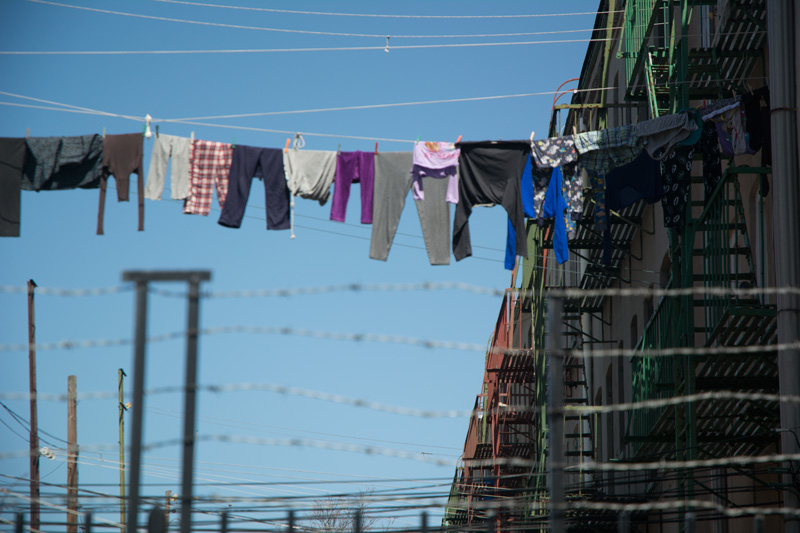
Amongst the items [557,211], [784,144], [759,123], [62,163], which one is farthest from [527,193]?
[62,163]

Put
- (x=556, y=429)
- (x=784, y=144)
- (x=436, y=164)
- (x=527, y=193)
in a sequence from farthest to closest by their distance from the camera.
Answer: (x=527, y=193) → (x=436, y=164) → (x=784, y=144) → (x=556, y=429)

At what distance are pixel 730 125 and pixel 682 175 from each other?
142 cm

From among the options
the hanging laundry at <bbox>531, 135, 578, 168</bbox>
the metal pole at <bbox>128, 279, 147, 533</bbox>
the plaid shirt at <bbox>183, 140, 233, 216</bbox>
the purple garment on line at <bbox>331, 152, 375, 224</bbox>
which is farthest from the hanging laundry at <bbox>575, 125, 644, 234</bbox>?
the metal pole at <bbox>128, 279, 147, 533</bbox>

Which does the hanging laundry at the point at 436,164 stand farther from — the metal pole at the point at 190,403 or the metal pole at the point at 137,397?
the metal pole at the point at 137,397

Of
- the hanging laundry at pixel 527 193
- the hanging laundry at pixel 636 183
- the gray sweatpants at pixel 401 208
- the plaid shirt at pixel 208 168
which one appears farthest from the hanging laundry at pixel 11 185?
the hanging laundry at pixel 636 183

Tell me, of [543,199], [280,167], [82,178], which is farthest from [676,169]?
[82,178]

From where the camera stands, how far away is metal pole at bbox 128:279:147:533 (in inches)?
207

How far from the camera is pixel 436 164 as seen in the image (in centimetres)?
1488

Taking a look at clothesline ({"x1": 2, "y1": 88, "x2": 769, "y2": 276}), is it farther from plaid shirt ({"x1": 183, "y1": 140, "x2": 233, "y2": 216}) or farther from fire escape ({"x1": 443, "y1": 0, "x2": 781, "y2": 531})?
fire escape ({"x1": 443, "y1": 0, "x2": 781, "y2": 531})

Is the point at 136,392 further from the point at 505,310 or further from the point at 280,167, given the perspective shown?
the point at 505,310

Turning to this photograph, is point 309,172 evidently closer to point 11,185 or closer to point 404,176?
point 404,176

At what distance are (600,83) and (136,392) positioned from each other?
23.8m

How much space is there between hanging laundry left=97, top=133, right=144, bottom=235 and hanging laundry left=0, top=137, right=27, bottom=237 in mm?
1145

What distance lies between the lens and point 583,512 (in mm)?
20297
